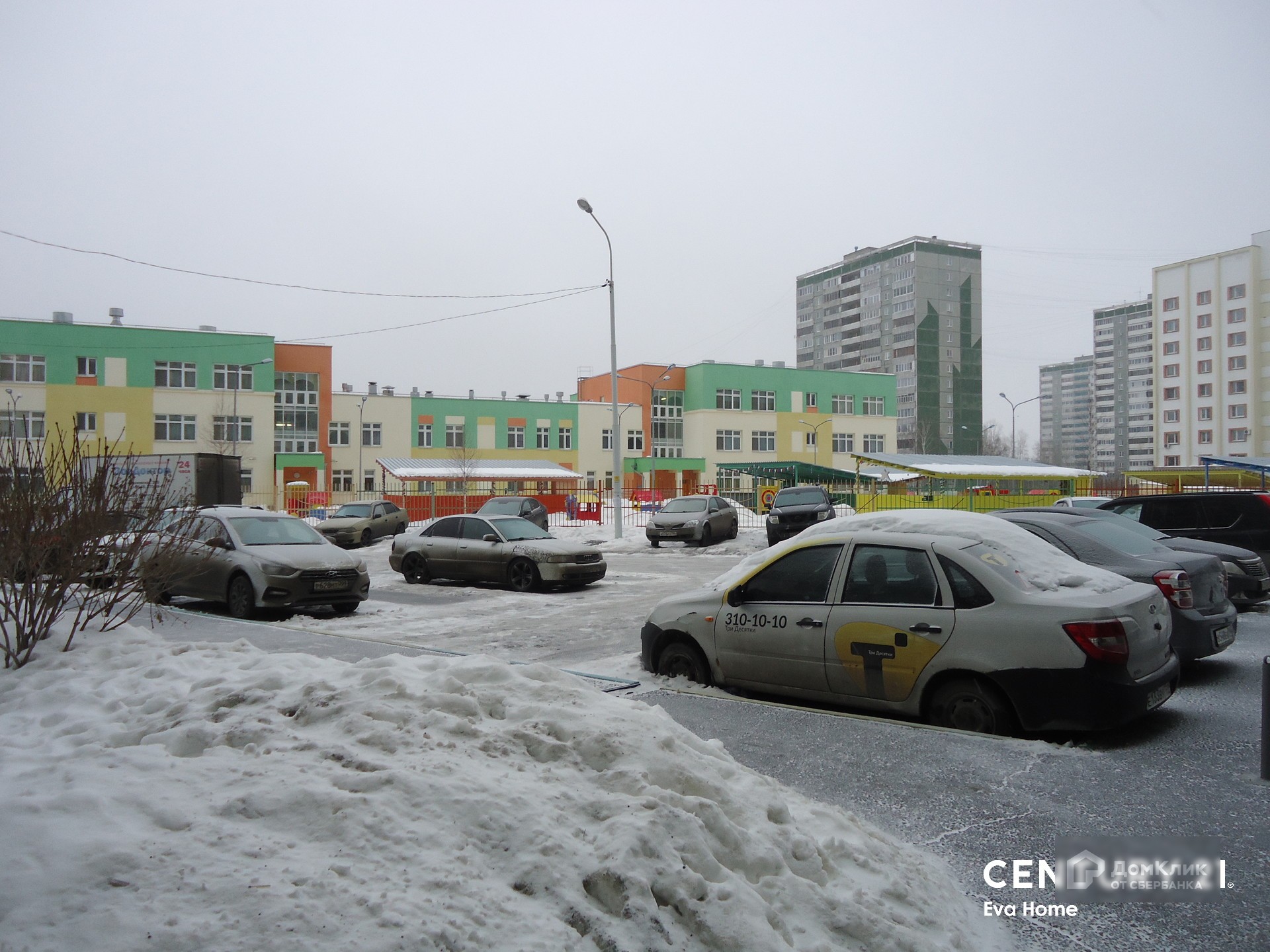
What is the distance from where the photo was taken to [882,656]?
5926mm

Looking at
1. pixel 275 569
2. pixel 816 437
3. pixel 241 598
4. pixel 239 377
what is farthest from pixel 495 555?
pixel 816 437

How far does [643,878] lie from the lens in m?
2.82

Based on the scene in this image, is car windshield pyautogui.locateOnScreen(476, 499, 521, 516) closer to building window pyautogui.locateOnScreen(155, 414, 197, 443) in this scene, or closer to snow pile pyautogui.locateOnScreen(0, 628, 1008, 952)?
snow pile pyautogui.locateOnScreen(0, 628, 1008, 952)

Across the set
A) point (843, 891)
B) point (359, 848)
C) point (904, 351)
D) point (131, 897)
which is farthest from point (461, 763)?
point (904, 351)

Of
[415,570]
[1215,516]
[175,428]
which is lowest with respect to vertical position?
[415,570]

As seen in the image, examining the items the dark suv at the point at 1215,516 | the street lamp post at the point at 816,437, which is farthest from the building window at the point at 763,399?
the dark suv at the point at 1215,516

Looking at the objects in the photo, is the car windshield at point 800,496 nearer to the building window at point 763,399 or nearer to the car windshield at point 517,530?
the car windshield at point 517,530

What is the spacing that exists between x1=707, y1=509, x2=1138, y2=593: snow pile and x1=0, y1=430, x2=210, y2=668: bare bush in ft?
→ 15.7

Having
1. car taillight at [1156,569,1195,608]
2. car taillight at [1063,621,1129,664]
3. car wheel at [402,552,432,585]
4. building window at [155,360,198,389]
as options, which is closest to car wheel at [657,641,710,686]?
car taillight at [1063,621,1129,664]

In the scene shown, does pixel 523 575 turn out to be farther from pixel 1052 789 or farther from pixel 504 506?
pixel 504 506

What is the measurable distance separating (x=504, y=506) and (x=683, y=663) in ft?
70.0

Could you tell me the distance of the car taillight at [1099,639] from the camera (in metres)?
5.25

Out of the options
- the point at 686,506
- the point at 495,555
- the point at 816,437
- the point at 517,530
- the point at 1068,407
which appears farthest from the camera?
the point at 1068,407

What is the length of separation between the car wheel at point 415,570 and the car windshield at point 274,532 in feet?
11.0
